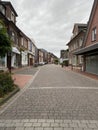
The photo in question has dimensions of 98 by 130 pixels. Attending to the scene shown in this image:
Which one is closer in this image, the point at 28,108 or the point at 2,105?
the point at 28,108

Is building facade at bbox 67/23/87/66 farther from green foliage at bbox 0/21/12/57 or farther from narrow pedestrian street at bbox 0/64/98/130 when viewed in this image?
narrow pedestrian street at bbox 0/64/98/130

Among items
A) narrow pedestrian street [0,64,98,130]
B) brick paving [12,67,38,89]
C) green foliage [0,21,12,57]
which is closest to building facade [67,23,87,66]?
brick paving [12,67,38,89]

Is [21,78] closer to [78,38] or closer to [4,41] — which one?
[4,41]

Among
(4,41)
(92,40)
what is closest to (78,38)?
(92,40)

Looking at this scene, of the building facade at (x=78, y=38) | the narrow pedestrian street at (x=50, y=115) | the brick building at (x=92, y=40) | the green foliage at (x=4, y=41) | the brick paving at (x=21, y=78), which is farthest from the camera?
the building facade at (x=78, y=38)

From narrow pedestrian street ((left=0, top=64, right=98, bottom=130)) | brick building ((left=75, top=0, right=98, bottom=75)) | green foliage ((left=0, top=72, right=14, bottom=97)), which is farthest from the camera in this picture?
brick building ((left=75, top=0, right=98, bottom=75))

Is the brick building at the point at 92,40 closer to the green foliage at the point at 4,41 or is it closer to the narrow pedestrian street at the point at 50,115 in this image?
the green foliage at the point at 4,41

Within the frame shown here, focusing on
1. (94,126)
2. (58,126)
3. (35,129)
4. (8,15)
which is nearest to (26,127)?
(35,129)

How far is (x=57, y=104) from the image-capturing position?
22.1 ft

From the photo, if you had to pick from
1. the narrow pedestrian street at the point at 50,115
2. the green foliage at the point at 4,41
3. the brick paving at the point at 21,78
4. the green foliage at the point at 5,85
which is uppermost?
the green foliage at the point at 4,41

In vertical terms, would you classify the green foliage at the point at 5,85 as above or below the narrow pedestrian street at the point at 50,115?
above

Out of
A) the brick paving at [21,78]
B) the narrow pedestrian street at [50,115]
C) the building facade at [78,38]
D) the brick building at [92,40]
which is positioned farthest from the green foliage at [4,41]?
the building facade at [78,38]

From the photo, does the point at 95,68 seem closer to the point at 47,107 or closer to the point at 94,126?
the point at 47,107

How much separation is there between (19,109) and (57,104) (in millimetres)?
1538
